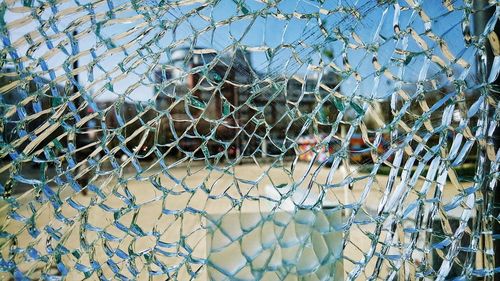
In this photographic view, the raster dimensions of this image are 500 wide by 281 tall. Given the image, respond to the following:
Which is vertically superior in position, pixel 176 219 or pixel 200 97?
pixel 200 97

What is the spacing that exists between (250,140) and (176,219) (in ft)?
0.60

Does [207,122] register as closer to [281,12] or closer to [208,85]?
[208,85]

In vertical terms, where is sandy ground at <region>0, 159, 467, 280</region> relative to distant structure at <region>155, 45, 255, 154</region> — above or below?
below

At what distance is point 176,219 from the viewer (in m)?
0.76

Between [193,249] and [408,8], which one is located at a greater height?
[408,8]

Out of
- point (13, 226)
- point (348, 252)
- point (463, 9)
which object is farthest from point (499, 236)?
point (13, 226)

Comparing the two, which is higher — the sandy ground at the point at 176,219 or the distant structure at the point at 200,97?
the distant structure at the point at 200,97

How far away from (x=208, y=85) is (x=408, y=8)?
1.15 ft

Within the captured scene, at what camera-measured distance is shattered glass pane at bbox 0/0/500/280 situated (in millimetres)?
740

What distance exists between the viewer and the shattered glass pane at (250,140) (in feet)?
2.43

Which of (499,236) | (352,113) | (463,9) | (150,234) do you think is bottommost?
(499,236)

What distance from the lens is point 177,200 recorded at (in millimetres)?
766

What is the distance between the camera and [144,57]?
0.76 metres

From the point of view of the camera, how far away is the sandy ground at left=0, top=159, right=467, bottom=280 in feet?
2.49
